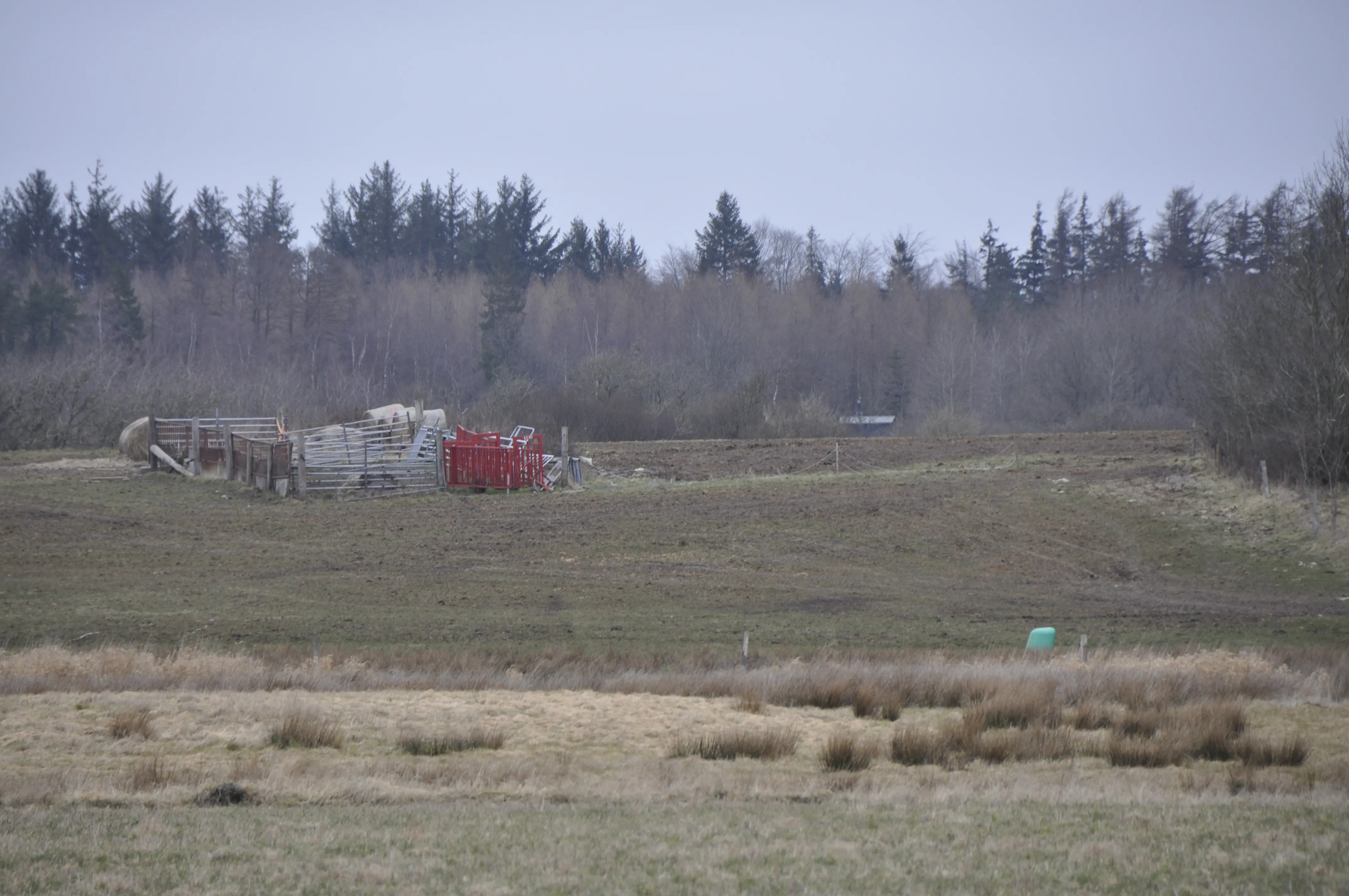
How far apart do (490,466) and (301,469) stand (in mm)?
5735

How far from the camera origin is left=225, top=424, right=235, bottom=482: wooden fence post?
3416cm

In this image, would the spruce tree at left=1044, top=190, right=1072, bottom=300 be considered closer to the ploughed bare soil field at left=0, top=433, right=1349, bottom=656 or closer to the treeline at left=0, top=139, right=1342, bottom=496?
the treeline at left=0, top=139, right=1342, bottom=496

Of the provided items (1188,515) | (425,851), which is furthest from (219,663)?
(1188,515)

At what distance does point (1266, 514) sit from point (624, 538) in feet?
57.3

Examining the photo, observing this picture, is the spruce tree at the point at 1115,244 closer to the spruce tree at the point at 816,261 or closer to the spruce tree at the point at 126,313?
the spruce tree at the point at 816,261

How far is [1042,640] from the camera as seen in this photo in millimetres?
17766

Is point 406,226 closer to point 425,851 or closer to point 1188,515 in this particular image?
point 1188,515

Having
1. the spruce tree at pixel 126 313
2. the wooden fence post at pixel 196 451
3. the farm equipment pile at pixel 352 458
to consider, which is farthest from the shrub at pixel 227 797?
the spruce tree at pixel 126 313

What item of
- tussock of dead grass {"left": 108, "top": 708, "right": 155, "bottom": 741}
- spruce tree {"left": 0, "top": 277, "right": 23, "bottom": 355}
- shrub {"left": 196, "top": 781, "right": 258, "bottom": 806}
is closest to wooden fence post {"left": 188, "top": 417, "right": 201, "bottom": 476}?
tussock of dead grass {"left": 108, "top": 708, "right": 155, "bottom": 741}

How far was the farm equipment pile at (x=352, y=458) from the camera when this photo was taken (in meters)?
33.2

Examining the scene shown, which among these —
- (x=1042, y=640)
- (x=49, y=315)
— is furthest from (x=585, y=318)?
(x=1042, y=640)

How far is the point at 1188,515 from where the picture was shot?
3088 cm

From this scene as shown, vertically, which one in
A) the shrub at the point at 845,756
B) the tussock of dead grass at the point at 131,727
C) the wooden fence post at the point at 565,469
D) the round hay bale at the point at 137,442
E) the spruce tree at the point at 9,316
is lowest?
the shrub at the point at 845,756

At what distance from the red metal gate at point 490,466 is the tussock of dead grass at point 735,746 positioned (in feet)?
78.2
